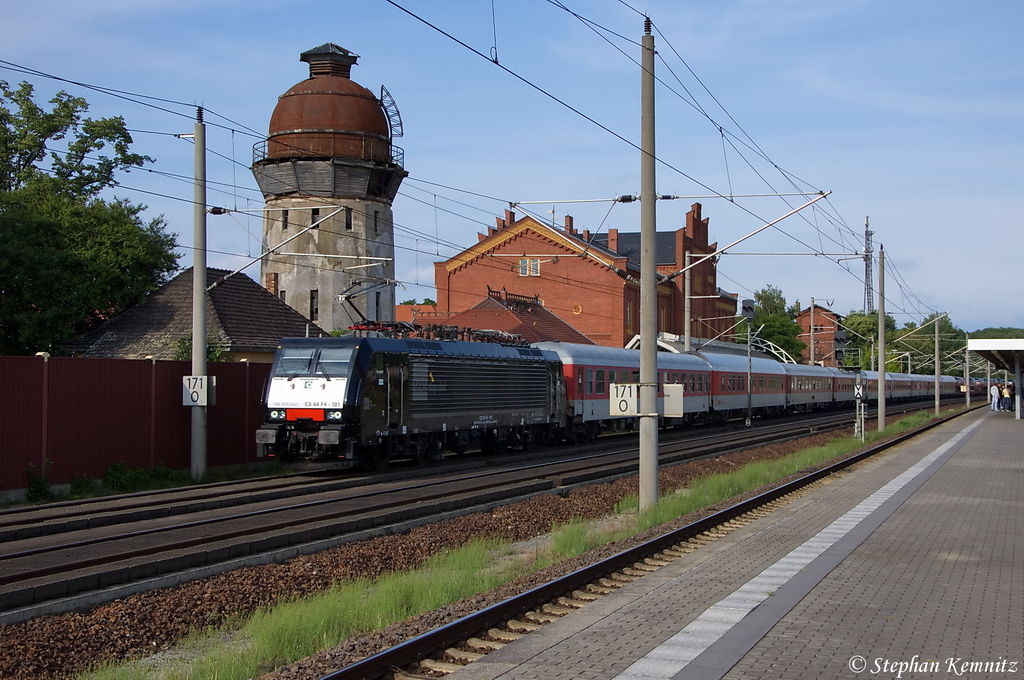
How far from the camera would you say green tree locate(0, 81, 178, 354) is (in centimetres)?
3341

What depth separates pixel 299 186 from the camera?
147 ft

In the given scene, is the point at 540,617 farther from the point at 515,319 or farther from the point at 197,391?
the point at 515,319

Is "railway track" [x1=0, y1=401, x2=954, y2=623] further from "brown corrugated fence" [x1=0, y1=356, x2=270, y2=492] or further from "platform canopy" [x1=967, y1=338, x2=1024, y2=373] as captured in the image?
"platform canopy" [x1=967, y1=338, x2=1024, y2=373]

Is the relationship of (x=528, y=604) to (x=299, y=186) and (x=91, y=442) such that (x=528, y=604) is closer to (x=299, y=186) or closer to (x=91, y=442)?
(x=91, y=442)

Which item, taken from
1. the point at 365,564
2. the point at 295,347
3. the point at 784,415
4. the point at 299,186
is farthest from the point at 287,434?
the point at 784,415

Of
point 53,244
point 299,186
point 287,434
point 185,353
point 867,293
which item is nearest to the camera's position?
point 287,434

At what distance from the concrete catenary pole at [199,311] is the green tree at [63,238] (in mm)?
14609

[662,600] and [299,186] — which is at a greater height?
[299,186]

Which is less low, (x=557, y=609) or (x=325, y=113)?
(x=325, y=113)

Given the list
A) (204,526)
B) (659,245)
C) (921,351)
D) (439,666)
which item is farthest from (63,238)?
(921,351)

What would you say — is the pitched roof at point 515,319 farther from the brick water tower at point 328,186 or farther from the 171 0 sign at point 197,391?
the 171 0 sign at point 197,391

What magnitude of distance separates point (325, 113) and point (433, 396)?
77.9 feet

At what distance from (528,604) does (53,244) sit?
3092 centimetres

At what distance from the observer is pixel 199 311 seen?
2117cm
